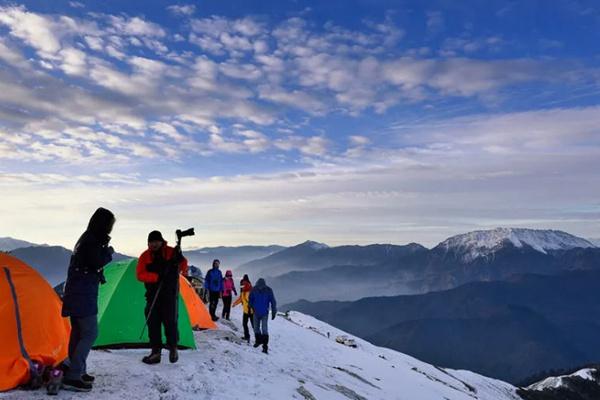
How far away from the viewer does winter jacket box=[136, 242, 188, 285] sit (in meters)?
10.6

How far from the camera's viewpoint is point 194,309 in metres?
19.0

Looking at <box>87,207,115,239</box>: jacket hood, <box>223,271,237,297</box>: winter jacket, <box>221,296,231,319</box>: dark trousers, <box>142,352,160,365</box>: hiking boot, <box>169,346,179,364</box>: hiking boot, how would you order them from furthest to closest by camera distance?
<box>221,296,231,319</box>: dark trousers < <box>223,271,237,297</box>: winter jacket < <box>169,346,179,364</box>: hiking boot < <box>142,352,160,365</box>: hiking boot < <box>87,207,115,239</box>: jacket hood

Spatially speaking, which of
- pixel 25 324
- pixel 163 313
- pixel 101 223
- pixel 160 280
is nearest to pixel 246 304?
pixel 163 313

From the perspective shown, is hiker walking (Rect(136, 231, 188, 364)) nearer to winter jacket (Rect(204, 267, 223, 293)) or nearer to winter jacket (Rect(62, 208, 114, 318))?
winter jacket (Rect(62, 208, 114, 318))

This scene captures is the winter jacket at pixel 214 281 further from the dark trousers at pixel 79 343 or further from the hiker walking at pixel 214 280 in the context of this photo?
the dark trousers at pixel 79 343

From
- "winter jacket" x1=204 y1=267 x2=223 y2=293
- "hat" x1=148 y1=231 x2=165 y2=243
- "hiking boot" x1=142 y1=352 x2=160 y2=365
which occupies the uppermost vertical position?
"hat" x1=148 y1=231 x2=165 y2=243

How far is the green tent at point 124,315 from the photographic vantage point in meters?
13.4

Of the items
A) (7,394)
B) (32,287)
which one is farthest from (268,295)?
(7,394)

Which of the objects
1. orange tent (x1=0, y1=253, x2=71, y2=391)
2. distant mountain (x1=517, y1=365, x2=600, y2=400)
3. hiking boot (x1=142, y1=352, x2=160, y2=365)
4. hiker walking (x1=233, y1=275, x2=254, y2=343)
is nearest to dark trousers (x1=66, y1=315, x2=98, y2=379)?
orange tent (x1=0, y1=253, x2=71, y2=391)

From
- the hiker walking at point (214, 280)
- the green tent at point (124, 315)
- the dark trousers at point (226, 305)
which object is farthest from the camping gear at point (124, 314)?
the dark trousers at point (226, 305)

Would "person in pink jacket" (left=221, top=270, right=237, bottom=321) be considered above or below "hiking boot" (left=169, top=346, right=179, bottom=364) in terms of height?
above

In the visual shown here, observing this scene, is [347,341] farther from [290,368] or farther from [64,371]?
[64,371]

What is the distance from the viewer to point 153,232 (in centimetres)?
1070

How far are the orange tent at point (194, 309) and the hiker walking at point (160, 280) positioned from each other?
7.34 m
